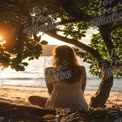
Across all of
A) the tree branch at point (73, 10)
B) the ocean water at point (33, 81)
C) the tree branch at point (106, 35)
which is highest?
the tree branch at point (73, 10)

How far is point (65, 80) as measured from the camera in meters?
6.92

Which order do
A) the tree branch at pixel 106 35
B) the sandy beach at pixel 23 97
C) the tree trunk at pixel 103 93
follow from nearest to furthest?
the tree branch at pixel 106 35, the tree trunk at pixel 103 93, the sandy beach at pixel 23 97

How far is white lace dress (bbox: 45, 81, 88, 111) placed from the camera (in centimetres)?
703

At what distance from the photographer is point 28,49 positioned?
7.19m

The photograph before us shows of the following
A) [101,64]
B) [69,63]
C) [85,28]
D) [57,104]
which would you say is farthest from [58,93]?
[85,28]

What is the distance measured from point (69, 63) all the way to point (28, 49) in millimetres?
892

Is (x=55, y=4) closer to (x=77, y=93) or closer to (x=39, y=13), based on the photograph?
(x=39, y=13)

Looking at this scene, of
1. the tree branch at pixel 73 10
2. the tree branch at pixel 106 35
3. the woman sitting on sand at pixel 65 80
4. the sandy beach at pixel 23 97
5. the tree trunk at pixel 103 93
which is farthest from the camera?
the sandy beach at pixel 23 97

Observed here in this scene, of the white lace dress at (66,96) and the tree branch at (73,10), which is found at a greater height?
the tree branch at (73,10)

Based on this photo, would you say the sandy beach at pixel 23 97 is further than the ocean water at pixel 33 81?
No

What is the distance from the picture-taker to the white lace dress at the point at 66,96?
7.03m

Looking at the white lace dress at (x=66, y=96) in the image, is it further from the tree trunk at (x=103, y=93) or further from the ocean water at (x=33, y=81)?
the ocean water at (x=33, y=81)

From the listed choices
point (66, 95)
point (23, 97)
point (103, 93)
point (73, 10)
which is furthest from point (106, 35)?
point (23, 97)

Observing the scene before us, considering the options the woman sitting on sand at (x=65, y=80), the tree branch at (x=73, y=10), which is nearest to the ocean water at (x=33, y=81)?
the tree branch at (x=73, y=10)
